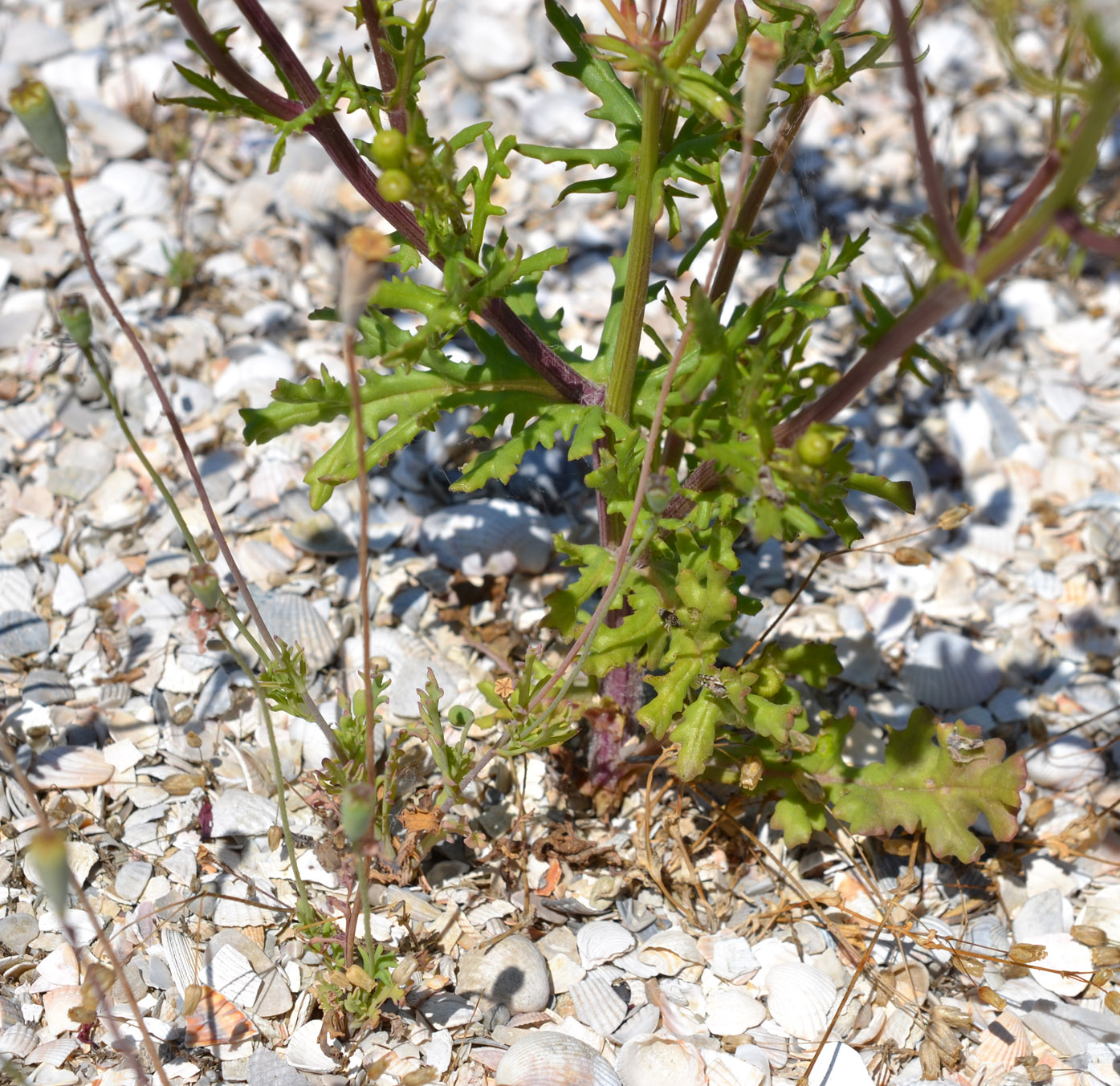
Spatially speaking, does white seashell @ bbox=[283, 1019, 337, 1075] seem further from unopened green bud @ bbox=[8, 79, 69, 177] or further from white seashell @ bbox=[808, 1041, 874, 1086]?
unopened green bud @ bbox=[8, 79, 69, 177]

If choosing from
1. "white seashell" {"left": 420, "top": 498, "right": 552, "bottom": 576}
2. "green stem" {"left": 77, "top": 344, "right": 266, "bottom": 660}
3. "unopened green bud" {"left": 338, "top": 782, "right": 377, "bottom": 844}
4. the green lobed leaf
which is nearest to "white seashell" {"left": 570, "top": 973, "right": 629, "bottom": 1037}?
the green lobed leaf

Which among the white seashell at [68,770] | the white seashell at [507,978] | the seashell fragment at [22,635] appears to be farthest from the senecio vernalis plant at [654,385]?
the seashell fragment at [22,635]

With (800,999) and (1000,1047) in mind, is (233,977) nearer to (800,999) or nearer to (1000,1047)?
(800,999)

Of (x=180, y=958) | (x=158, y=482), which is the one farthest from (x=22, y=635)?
(x=158, y=482)

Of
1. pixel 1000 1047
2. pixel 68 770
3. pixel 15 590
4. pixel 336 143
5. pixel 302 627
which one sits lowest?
pixel 1000 1047

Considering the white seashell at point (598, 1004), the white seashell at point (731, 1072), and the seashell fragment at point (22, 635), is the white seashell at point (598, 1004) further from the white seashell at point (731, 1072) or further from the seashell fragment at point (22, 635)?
the seashell fragment at point (22, 635)
